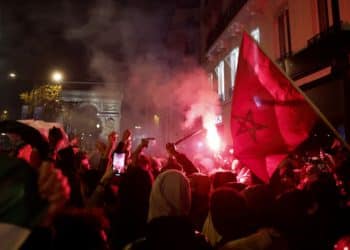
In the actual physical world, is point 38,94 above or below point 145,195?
above

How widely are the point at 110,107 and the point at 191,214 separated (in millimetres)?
48247

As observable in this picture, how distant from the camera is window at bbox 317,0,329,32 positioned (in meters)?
10.1

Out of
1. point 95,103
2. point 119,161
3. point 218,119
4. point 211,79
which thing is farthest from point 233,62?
point 95,103

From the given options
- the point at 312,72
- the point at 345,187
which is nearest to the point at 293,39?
the point at 312,72

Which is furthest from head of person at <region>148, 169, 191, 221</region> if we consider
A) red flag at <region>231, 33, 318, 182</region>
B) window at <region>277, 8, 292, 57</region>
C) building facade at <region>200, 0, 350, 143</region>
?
window at <region>277, 8, 292, 57</region>

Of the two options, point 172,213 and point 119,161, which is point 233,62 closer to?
point 119,161

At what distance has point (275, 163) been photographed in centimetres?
353

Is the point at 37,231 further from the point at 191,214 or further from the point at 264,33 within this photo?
the point at 264,33

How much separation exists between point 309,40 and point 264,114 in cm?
740

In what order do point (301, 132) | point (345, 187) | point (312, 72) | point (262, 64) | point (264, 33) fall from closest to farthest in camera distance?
1. point (301, 132)
2. point (262, 64)
3. point (345, 187)
4. point (312, 72)
5. point (264, 33)

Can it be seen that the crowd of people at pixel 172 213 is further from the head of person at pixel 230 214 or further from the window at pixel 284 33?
the window at pixel 284 33

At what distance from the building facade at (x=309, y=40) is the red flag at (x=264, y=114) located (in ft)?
8.33

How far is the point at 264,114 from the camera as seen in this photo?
364cm

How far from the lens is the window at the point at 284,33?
1279 cm
